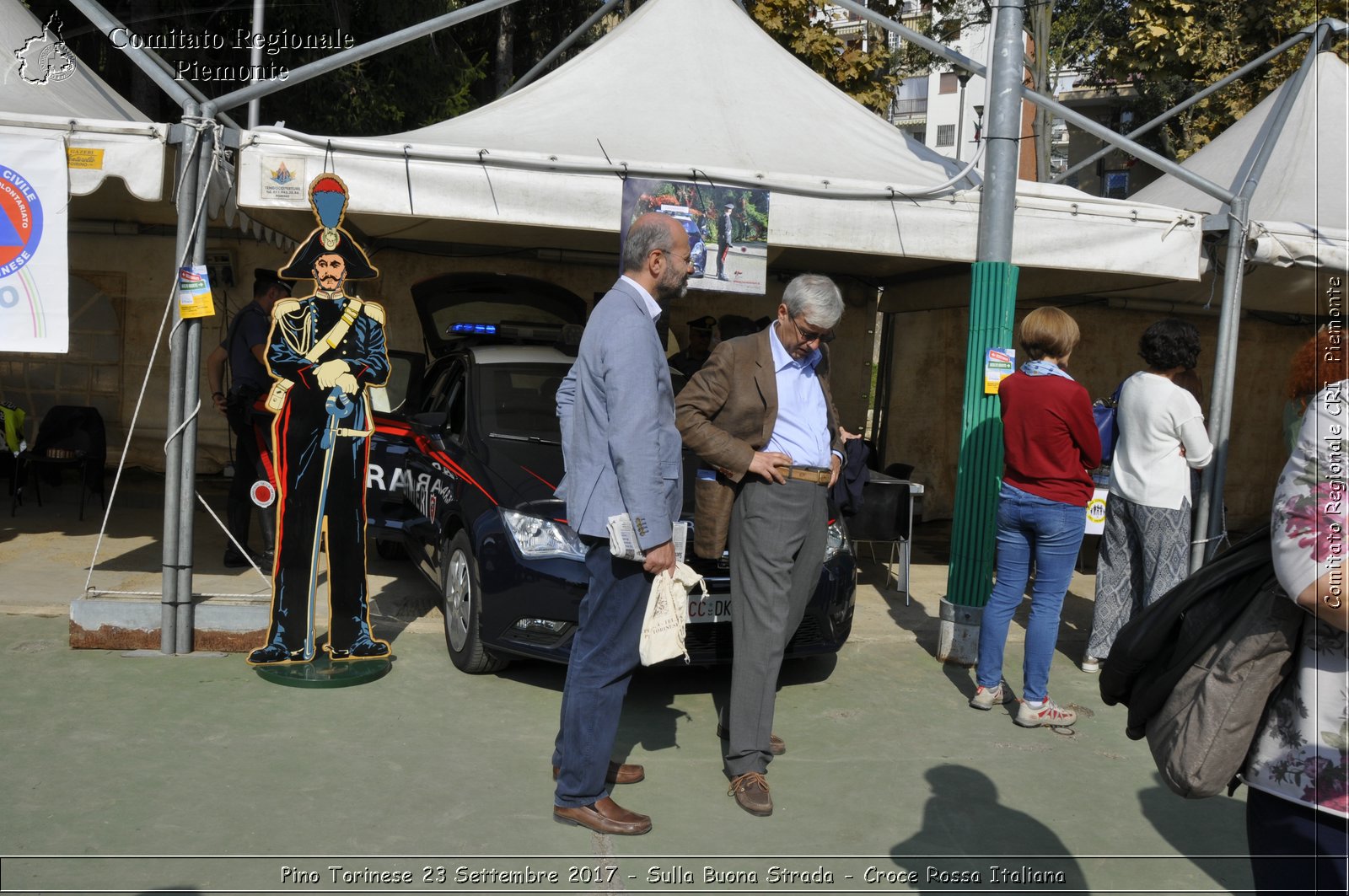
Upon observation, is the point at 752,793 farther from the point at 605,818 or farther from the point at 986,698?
the point at 986,698

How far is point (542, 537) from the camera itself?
5.16 meters

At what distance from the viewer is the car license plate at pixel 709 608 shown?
5.11 meters

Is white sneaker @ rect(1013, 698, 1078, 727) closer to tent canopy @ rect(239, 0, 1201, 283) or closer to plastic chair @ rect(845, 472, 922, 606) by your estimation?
plastic chair @ rect(845, 472, 922, 606)

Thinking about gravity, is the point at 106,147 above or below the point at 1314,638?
above

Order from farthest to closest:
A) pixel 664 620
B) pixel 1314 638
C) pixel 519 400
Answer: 1. pixel 519 400
2. pixel 664 620
3. pixel 1314 638

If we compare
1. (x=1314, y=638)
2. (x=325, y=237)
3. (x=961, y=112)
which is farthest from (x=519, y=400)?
(x=961, y=112)

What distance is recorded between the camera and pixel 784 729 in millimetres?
5082

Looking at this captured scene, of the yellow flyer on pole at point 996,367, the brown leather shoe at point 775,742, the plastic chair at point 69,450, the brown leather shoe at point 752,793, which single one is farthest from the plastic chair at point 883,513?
the plastic chair at point 69,450

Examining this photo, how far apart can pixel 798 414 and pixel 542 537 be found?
1.49 meters

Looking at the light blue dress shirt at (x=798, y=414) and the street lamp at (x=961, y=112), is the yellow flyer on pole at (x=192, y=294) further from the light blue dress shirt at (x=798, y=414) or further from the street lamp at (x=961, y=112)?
the street lamp at (x=961, y=112)

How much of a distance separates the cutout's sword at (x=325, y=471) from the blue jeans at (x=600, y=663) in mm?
1927

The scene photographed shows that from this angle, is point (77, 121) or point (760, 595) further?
point (77, 121)

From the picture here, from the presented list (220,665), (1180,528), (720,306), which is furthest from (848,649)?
(720,306)

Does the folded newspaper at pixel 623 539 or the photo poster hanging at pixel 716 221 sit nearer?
the folded newspaper at pixel 623 539
